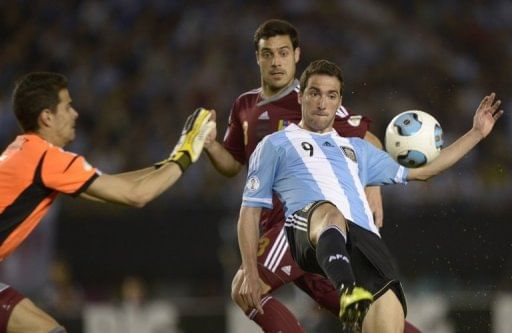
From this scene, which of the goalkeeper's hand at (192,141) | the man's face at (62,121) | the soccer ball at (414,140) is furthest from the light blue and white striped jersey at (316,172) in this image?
the man's face at (62,121)

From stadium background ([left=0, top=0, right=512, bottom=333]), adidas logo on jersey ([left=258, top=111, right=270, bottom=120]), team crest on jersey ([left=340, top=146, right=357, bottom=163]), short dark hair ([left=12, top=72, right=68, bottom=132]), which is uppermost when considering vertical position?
short dark hair ([left=12, top=72, right=68, bottom=132])

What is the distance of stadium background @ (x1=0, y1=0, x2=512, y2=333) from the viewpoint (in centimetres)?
1182

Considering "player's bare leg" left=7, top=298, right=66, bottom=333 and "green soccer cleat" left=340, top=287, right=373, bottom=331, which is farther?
"player's bare leg" left=7, top=298, right=66, bottom=333

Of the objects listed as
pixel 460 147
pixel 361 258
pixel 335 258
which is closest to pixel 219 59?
pixel 460 147

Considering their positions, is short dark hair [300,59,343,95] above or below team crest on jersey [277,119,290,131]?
above

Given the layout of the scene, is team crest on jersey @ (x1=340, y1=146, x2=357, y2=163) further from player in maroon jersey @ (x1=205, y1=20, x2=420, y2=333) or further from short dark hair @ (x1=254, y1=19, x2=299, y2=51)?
short dark hair @ (x1=254, y1=19, x2=299, y2=51)

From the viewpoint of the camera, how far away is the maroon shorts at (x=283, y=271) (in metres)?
6.61

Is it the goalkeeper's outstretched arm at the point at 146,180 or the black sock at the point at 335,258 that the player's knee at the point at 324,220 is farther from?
the goalkeeper's outstretched arm at the point at 146,180

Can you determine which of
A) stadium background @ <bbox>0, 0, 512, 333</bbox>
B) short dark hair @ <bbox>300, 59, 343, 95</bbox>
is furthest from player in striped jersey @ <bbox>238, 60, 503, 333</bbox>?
stadium background @ <bbox>0, 0, 512, 333</bbox>

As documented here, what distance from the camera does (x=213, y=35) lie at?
15.4m

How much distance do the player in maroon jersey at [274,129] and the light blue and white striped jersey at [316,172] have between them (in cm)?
48

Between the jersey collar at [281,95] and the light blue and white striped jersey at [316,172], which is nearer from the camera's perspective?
the light blue and white striped jersey at [316,172]

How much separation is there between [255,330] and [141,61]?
5516 mm

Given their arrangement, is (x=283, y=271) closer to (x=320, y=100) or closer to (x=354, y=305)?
(x=320, y=100)
